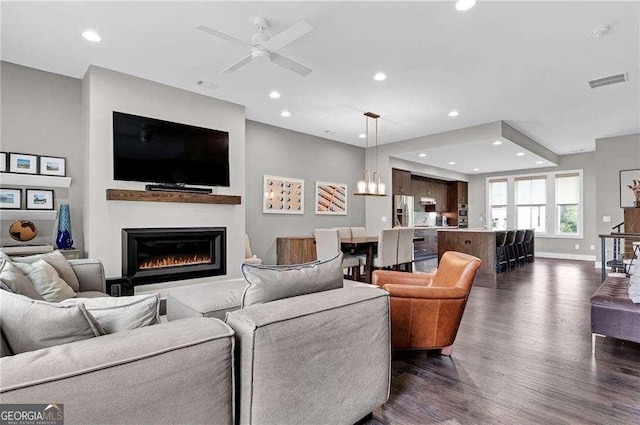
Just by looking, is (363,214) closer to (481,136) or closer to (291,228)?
(291,228)

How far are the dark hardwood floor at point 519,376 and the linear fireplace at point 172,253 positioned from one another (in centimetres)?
307

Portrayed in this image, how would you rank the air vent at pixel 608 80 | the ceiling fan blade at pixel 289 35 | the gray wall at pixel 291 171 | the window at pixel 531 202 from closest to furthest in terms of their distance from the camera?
the ceiling fan blade at pixel 289 35, the air vent at pixel 608 80, the gray wall at pixel 291 171, the window at pixel 531 202

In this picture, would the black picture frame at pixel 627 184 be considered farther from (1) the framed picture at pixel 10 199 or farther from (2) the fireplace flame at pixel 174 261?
(1) the framed picture at pixel 10 199

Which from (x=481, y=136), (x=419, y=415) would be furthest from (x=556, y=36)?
(x=419, y=415)

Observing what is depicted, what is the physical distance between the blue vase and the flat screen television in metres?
0.65

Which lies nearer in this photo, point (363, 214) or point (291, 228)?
point (291, 228)

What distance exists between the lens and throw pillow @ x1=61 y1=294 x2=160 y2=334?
1288 mm

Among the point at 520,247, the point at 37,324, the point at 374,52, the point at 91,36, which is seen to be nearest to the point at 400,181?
the point at 520,247

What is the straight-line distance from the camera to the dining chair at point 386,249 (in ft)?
17.1

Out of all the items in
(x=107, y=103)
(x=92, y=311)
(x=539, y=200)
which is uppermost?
(x=107, y=103)

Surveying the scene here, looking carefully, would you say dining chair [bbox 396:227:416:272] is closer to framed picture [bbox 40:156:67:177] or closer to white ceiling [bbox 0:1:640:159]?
white ceiling [bbox 0:1:640:159]

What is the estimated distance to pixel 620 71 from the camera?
3.98 m

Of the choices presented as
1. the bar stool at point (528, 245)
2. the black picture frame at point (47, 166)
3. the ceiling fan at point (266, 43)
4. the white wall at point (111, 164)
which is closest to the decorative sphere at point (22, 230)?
the white wall at point (111, 164)

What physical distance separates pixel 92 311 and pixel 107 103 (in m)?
3.58
